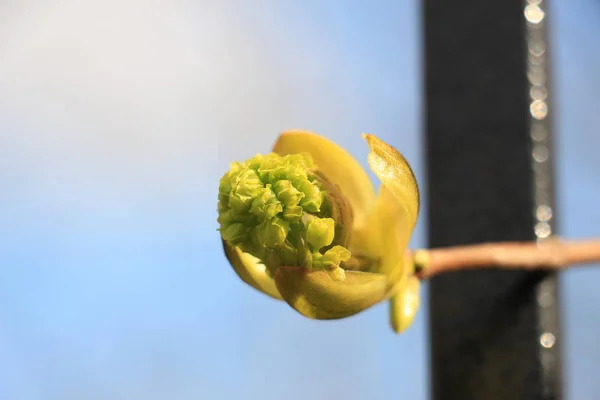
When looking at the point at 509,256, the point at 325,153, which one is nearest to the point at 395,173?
the point at 325,153

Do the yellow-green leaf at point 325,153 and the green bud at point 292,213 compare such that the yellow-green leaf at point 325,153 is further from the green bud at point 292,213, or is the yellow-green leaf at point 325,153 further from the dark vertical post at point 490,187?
the dark vertical post at point 490,187

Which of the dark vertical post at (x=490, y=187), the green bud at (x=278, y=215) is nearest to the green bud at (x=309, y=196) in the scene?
the green bud at (x=278, y=215)

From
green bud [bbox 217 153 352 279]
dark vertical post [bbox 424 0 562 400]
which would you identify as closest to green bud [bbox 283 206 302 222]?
green bud [bbox 217 153 352 279]

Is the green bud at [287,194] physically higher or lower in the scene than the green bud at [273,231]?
higher

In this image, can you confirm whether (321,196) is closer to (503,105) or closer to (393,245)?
(393,245)

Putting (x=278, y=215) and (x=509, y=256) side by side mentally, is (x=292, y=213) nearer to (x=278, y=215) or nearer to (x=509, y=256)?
(x=278, y=215)

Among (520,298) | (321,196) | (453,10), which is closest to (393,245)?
(321,196)
